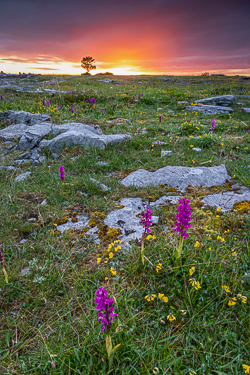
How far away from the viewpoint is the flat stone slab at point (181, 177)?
4801mm

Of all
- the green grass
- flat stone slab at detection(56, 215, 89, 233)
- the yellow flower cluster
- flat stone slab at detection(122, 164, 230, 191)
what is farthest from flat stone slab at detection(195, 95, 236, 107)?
the yellow flower cluster

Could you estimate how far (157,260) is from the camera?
270cm

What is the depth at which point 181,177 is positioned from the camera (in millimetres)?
4922

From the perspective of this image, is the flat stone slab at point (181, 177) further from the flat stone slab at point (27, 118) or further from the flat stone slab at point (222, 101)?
the flat stone slab at point (222, 101)

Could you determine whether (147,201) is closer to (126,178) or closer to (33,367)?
(126,178)

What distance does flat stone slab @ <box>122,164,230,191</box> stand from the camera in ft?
15.8

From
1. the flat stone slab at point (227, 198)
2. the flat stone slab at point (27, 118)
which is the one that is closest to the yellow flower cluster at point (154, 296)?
the flat stone slab at point (227, 198)

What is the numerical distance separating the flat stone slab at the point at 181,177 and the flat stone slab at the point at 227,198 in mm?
535

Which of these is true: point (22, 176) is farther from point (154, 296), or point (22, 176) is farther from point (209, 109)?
point (209, 109)

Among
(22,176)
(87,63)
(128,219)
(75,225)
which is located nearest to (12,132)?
(22,176)

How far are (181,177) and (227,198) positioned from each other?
44.6 inches

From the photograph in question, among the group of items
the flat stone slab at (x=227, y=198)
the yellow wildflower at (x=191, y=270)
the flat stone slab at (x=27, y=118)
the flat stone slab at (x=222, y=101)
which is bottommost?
the yellow wildflower at (x=191, y=270)

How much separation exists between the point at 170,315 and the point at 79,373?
94 cm

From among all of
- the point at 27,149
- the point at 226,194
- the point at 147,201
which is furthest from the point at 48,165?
the point at 226,194
